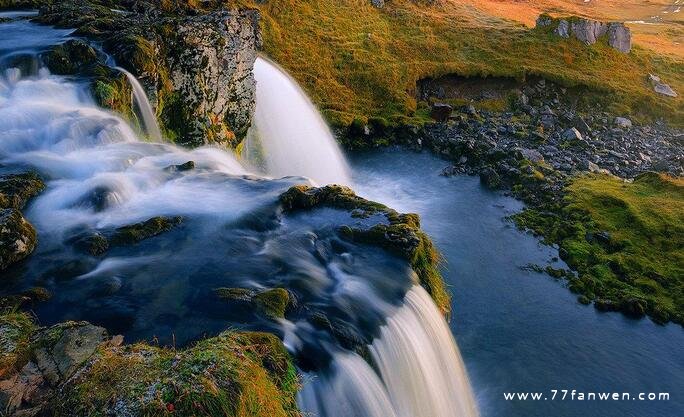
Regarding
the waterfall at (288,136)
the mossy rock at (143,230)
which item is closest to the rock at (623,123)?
the waterfall at (288,136)

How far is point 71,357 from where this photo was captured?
8.20 m

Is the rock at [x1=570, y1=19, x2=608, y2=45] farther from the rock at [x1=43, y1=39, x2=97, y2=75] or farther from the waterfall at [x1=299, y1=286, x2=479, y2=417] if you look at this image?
the waterfall at [x1=299, y1=286, x2=479, y2=417]

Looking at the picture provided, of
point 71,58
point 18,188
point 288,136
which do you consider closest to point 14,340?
point 18,188

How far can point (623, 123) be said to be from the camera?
46906mm

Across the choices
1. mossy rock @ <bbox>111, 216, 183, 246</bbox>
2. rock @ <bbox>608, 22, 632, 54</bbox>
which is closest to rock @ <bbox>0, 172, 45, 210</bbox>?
mossy rock @ <bbox>111, 216, 183, 246</bbox>

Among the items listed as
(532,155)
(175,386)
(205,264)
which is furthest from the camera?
(532,155)

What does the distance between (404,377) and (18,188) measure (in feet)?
37.3

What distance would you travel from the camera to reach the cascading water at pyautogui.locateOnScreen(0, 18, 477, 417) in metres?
10.2

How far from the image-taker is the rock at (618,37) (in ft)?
193

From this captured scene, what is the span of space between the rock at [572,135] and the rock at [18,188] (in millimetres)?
38574

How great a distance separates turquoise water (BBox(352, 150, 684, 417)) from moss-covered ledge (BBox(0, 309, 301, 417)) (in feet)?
36.6

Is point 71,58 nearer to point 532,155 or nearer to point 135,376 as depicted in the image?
point 135,376

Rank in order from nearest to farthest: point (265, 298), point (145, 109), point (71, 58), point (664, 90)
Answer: point (265, 298) < point (71, 58) < point (145, 109) < point (664, 90)

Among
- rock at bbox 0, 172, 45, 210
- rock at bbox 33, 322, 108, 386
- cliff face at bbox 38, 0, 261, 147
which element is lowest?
rock at bbox 33, 322, 108, 386
